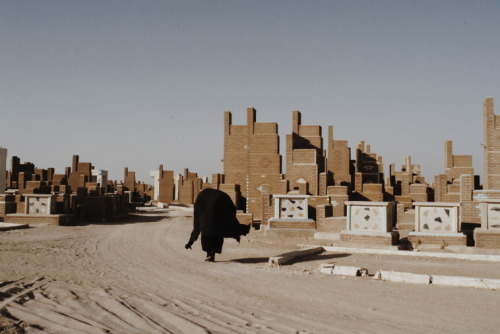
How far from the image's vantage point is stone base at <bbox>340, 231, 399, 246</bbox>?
1519 cm

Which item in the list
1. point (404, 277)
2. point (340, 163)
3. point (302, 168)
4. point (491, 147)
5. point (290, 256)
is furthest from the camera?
point (340, 163)

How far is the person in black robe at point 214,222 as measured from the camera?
462 inches

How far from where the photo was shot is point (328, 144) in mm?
43094

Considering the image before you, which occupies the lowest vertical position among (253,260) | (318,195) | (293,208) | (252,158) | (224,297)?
A: (253,260)

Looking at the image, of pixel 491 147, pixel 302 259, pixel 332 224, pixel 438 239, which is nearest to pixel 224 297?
pixel 302 259

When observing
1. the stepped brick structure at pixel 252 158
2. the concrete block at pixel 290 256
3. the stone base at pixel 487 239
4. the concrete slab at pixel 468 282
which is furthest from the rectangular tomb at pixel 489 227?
the stepped brick structure at pixel 252 158

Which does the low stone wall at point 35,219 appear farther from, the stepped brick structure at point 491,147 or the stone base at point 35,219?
the stepped brick structure at point 491,147

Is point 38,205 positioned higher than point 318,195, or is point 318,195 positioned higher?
point 318,195

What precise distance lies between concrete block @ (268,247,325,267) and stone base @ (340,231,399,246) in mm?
1922

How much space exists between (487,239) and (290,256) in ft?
23.2

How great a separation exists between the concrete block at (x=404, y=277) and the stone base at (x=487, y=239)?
6.98m

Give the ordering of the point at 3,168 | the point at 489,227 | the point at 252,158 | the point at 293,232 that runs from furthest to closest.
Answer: the point at 3,168, the point at 252,158, the point at 293,232, the point at 489,227

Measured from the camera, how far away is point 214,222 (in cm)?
1173

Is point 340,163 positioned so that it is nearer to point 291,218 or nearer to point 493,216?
point 291,218
